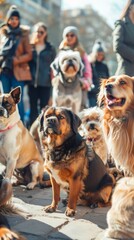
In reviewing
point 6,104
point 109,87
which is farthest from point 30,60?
point 109,87

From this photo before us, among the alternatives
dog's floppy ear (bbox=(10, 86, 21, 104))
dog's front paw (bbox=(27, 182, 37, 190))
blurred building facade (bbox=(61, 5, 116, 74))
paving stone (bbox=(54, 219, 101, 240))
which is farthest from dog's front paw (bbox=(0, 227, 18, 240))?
blurred building facade (bbox=(61, 5, 116, 74))

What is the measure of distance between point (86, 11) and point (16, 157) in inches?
1803

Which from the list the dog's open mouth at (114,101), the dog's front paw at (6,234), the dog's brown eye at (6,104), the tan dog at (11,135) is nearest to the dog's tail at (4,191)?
the dog's front paw at (6,234)

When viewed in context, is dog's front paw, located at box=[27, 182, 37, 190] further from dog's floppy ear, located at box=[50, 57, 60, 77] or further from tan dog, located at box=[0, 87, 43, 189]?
dog's floppy ear, located at box=[50, 57, 60, 77]

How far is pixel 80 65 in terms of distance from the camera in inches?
329

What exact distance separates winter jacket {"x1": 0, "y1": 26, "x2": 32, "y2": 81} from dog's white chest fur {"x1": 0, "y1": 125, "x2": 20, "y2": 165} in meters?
2.77

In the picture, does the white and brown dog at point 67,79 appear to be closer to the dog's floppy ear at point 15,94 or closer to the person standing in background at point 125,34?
the person standing in background at point 125,34

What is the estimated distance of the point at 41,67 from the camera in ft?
28.6

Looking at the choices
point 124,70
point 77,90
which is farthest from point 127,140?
point 77,90

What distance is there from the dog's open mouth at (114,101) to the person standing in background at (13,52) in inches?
181

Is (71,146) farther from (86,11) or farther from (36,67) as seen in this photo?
(86,11)

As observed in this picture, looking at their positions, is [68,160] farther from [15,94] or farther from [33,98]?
[33,98]

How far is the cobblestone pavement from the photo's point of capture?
369 cm

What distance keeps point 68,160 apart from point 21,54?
413cm
